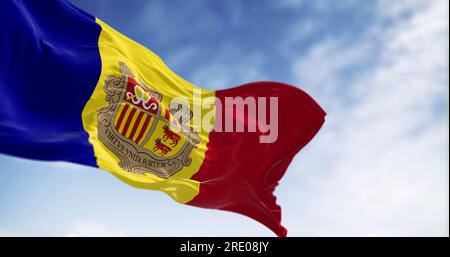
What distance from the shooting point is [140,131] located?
972 centimetres

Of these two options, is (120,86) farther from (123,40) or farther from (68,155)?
(68,155)

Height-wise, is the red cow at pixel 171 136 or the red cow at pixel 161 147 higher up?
the red cow at pixel 171 136

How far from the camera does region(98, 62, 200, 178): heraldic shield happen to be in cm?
920

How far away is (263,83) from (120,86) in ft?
12.9

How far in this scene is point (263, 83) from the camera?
1207cm

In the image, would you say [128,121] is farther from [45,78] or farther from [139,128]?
[45,78]

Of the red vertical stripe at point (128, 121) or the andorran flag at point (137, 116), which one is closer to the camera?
the andorran flag at point (137, 116)

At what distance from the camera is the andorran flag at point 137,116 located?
8.10m

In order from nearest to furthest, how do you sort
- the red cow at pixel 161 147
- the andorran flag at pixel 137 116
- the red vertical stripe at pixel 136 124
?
the andorran flag at pixel 137 116, the red vertical stripe at pixel 136 124, the red cow at pixel 161 147

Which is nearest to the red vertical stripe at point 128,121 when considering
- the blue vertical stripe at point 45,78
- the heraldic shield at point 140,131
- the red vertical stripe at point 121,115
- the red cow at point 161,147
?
the heraldic shield at point 140,131

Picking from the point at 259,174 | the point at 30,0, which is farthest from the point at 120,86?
the point at 259,174

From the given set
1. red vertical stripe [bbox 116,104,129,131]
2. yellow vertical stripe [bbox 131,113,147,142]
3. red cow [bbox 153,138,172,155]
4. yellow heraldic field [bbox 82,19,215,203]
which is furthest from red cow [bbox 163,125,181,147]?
red vertical stripe [bbox 116,104,129,131]

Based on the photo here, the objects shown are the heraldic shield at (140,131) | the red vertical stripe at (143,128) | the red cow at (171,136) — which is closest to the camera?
the heraldic shield at (140,131)

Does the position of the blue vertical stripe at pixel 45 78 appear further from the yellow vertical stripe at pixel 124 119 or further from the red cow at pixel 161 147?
the red cow at pixel 161 147
